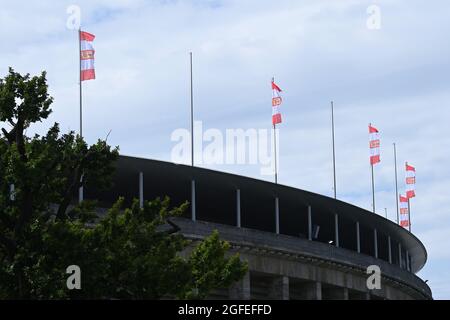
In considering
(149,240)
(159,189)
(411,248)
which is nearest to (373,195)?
(411,248)

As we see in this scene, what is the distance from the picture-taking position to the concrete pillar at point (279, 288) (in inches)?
2805

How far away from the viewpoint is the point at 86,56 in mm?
73375

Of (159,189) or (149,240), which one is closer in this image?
(149,240)

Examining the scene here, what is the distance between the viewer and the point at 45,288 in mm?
35562

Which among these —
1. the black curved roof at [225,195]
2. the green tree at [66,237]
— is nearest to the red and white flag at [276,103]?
the black curved roof at [225,195]

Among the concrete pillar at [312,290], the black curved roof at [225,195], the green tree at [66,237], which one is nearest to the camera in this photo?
the green tree at [66,237]

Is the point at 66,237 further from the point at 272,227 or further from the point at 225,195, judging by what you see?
the point at 272,227

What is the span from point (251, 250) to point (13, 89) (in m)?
34.4

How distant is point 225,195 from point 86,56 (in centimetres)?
1488

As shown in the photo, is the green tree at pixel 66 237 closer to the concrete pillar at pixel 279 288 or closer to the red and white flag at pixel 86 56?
the concrete pillar at pixel 279 288

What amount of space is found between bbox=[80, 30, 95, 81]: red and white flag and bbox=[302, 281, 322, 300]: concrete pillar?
21.3 meters

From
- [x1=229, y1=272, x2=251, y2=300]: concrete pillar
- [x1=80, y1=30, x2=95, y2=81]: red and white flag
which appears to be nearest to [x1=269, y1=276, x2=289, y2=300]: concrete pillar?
[x1=229, y1=272, x2=251, y2=300]: concrete pillar
